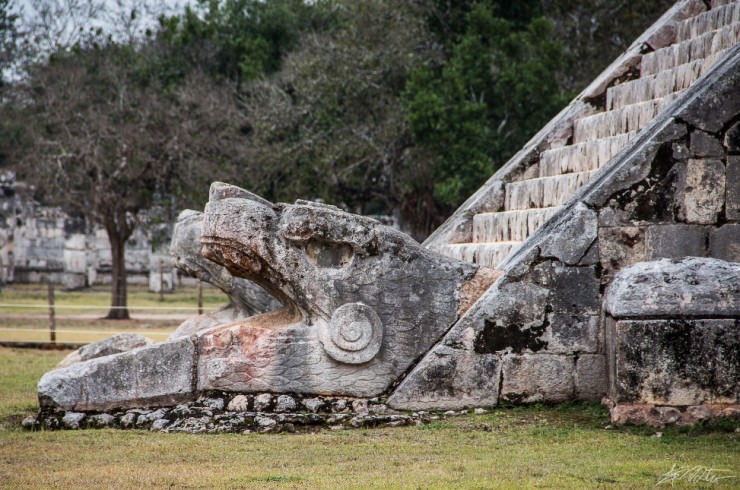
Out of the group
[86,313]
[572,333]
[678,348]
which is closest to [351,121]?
[86,313]

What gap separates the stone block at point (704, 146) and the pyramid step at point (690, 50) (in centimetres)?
228

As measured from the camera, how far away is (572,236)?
7.54 meters

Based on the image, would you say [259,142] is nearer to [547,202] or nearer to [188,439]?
[547,202]

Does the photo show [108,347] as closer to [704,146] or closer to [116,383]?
[116,383]

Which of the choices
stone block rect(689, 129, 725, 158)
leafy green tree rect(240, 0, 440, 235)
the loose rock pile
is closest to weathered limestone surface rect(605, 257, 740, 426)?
stone block rect(689, 129, 725, 158)

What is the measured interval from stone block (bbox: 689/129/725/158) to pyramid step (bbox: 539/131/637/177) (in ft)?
4.82

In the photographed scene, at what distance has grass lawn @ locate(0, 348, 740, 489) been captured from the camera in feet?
17.8

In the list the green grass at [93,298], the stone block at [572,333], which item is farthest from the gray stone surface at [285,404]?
the green grass at [93,298]

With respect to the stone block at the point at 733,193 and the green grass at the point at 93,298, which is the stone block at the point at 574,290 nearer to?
the stone block at the point at 733,193

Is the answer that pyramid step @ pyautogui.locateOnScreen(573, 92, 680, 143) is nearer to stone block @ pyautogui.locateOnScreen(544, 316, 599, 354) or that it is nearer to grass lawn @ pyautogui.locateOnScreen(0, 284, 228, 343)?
stone block @ pyautogui.locateOnScreen(544, 316, 599, 354)

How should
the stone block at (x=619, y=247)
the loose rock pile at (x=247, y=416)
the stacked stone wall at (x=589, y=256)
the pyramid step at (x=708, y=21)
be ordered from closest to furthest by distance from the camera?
the loose rock pile at (x=247, y=416)
the stacked stone wall at (x=589, y=256)
the stone block at (x=619, y=247)
the pyramid step at (x=708, y=21)

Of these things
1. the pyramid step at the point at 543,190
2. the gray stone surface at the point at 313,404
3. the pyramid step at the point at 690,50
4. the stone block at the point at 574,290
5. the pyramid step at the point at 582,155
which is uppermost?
the pyramid step at the point at 690,50

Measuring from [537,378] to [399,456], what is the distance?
5.98ft

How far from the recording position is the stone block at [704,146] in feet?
25.1
